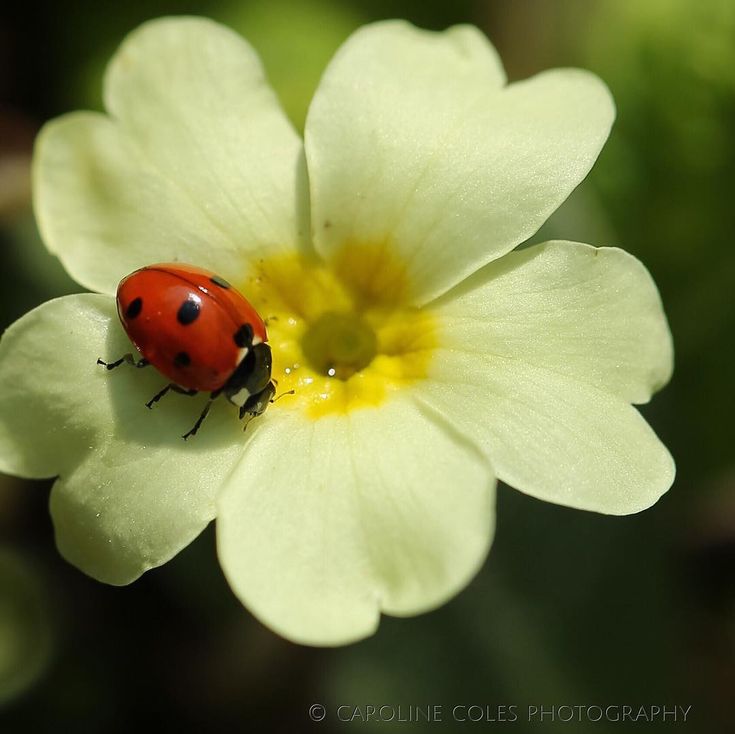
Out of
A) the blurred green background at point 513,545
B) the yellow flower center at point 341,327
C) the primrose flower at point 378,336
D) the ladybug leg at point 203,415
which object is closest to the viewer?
the primrose flower at point 378,336

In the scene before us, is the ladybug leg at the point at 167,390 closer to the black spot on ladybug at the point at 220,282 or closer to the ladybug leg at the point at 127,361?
the ladybug leg at the point at 127,361

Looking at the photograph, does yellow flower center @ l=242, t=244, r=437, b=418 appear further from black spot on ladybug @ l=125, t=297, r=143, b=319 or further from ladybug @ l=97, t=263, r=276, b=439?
black spot on ladybug @ l=125, t=297, r=143, b=319

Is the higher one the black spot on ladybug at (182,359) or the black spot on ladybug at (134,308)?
the black spot on ladybug at (134,308)

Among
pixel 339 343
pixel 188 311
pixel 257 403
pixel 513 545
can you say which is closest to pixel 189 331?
pixel 188 311

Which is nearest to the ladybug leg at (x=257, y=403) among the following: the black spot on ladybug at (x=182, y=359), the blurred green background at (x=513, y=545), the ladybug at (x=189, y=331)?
the ladybug at (x=189, y=331)

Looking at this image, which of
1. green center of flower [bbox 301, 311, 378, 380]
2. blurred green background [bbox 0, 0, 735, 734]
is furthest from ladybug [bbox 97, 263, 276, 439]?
blurred green background [bbox 0, 0, 735, 734]

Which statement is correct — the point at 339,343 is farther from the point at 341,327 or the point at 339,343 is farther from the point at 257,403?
the point at 257,403

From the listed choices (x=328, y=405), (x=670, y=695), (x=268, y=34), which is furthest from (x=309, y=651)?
(x=268, y=34)
